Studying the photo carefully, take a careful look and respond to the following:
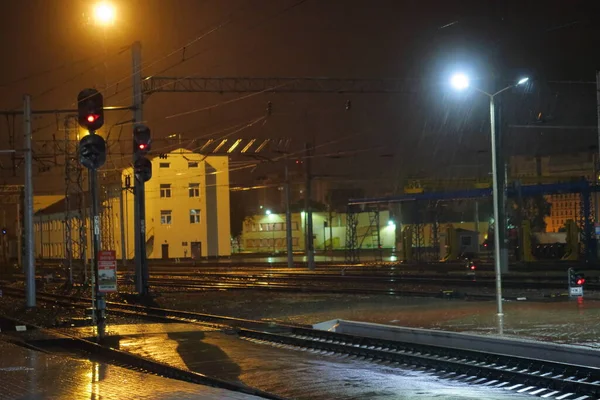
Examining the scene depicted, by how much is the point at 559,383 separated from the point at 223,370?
510cm

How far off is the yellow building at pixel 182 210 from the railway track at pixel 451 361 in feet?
198

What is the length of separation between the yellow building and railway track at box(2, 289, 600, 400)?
6047cm

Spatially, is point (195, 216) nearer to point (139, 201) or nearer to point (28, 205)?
point (139, 201)

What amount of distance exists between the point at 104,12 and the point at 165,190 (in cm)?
5727

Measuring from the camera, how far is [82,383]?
11336mm

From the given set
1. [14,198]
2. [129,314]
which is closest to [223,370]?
[129,314]

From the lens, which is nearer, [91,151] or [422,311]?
[91,151]

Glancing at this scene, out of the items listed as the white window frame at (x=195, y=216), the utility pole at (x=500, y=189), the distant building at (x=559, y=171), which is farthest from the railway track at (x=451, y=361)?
the distant building at (x=559, y=171)

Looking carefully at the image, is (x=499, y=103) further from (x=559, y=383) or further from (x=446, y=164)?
(x=446, y=164)

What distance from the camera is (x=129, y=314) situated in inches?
934

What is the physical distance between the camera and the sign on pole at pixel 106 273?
18.0 metres

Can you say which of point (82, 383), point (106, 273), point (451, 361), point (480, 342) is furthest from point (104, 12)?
point (451, 361)

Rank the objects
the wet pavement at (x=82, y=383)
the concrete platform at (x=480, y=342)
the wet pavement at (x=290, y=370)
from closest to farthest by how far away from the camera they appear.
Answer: the wet pavement at (x=82, y=383)
the wet pavement at (x=290, y=370)
the concrete platform at (x=480, y=342)

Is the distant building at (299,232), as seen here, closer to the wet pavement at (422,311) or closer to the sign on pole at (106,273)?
the wet pavement at (422,311)
